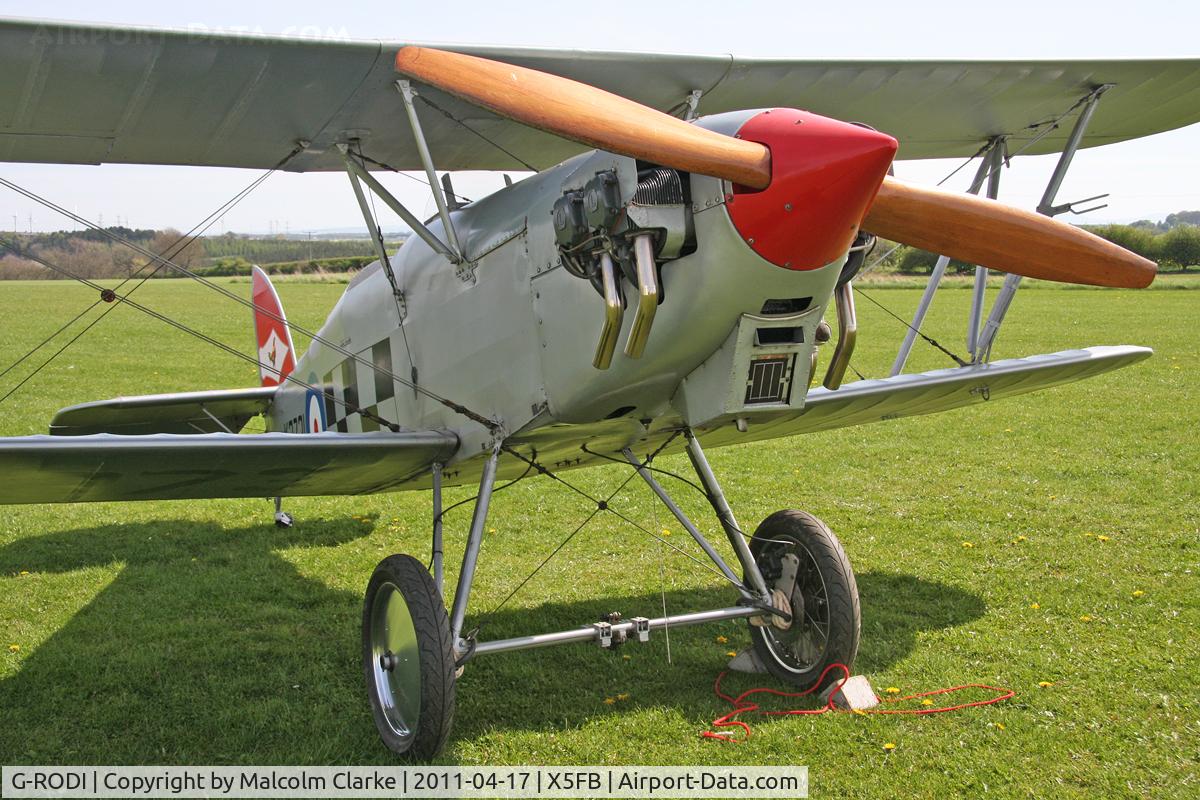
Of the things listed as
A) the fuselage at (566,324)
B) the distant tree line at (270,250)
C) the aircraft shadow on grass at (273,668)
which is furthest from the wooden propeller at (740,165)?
the distant tree line at (270,250)

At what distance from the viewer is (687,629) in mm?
5824

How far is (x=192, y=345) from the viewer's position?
21453 mm

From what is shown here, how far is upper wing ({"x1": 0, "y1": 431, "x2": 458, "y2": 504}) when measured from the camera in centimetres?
409

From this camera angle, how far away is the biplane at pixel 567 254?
3.55 meters

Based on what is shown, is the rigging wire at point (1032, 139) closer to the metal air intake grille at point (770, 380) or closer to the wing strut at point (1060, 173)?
the wing strut at point (1060, 173)

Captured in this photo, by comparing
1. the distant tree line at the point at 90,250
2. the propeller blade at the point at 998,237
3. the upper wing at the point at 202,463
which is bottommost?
the upper wing at the point at 202,463

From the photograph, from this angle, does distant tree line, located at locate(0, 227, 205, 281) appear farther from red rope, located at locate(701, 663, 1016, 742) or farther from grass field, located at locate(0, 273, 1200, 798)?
red rope, located at locate(701, 663, 1016, 742)

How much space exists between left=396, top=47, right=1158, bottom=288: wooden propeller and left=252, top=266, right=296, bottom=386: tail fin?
525 centimetres

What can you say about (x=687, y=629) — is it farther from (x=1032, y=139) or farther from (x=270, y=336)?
(x=270, y=336)

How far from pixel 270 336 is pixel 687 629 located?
17.5ft

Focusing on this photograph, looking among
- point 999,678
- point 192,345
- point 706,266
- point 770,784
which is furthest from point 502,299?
point 192,345
